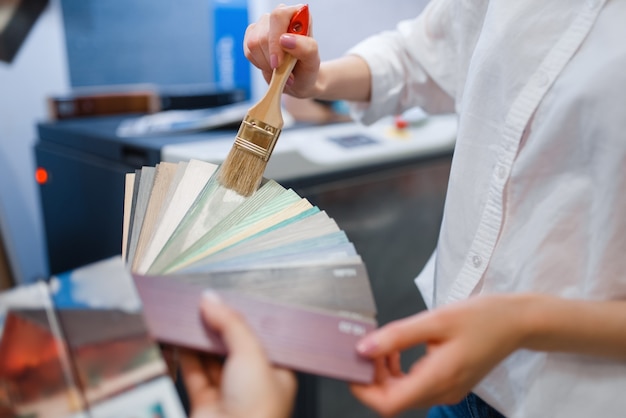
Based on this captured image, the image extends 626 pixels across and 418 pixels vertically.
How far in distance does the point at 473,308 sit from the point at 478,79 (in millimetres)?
257

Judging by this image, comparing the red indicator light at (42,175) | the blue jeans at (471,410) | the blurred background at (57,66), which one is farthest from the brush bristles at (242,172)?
the blurred background at (57,66)

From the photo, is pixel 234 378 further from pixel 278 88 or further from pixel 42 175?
pixel 42 175

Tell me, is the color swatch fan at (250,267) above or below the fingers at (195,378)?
above

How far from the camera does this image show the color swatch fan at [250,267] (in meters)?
0.31

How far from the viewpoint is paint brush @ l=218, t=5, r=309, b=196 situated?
463 millimetres

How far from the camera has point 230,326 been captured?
0.30 metres

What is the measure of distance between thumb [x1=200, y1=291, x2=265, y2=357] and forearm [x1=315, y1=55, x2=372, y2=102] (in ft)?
1.13

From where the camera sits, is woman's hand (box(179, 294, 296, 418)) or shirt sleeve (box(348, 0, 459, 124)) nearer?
woman's hand (box(179, 294, 296, 418))

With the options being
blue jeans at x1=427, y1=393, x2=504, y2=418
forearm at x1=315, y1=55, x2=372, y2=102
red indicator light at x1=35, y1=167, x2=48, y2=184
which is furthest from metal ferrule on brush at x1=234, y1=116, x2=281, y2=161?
red indicator light at x1=35, y1=167, x2=48, y2=184

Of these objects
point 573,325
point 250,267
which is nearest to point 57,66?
point 250,267

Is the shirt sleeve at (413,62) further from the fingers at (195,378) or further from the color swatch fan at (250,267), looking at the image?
the fingers at (195,378)

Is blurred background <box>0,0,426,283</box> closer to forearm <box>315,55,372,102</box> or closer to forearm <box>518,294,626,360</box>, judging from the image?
forearm <box>315,55,372,102</box>

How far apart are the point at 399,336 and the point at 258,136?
0.77 ft

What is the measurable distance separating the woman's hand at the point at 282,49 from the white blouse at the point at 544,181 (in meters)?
0.16
